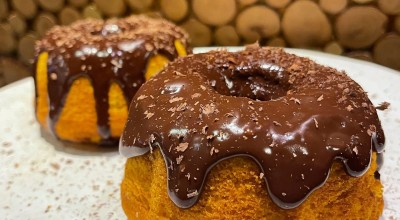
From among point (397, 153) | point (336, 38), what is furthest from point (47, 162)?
point (336, 38)

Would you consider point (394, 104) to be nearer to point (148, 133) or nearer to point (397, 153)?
point (397, 153)

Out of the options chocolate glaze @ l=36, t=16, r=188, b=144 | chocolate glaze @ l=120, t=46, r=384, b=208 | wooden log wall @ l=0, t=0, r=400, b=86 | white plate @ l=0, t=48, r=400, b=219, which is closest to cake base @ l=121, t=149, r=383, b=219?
chocolate glaze @ l=120, t=46, r=384, b=208

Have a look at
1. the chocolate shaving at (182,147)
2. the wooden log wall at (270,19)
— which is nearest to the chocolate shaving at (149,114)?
the chocolate shaving at (182,147)

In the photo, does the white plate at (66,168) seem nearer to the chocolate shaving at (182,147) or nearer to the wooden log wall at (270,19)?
the wooden log wall at (270,19)

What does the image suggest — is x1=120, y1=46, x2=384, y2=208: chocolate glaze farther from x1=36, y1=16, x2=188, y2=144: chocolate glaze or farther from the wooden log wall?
the wooden log wall

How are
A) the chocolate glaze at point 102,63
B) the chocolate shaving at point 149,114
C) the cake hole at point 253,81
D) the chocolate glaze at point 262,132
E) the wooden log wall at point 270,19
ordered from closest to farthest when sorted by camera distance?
the chocolate glaze at point 262,132 → the chocolate shaving at point 149,114 → the cake hole at point 253,81 → the chocolate glaze at point 102,63 → the wooden log wall at point 270,19

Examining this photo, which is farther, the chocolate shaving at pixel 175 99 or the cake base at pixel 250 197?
the chocolate shaving at pixel 175 99

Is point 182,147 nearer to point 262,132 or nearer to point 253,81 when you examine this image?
point 262,132
